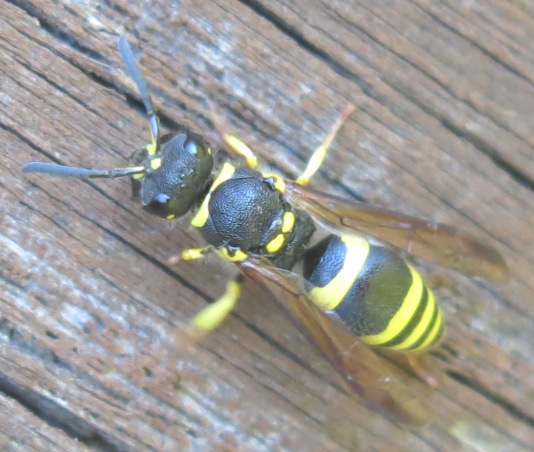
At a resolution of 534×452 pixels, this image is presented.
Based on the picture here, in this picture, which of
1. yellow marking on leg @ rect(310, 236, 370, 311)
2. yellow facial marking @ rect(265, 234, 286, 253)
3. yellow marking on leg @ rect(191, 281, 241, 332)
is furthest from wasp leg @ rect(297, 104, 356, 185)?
yellow marking on leg @ rect(191, 281, 241, 332)

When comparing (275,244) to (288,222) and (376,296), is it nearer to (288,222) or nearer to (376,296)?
(288,222)

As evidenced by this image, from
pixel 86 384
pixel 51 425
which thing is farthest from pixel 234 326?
pixel 51 425

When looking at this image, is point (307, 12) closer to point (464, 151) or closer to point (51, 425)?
point (464, 151)

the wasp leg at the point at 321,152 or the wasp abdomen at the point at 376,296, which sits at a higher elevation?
the wasp leg at the point at 321,152

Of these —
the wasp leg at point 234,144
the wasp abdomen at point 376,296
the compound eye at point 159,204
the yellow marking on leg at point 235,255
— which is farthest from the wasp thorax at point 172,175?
the wasp abdomen at point 376,296

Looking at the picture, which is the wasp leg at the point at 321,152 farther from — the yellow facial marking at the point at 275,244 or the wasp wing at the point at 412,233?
the yellow facial marking at the point at 275,244

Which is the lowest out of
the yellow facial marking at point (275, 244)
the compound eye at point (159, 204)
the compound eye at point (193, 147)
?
the compound eye at point (159, 204)

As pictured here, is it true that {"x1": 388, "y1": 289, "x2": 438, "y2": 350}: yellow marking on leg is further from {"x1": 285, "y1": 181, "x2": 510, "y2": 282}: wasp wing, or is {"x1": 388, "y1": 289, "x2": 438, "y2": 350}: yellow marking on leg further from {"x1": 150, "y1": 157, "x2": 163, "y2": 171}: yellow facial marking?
{"x1": 150, "y1": 157, "x2": 163, "y2": 171}: yellow facial marking
